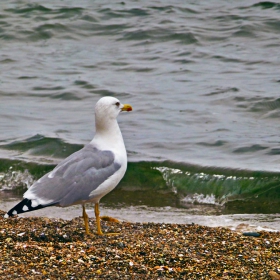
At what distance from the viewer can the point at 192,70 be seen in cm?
1389

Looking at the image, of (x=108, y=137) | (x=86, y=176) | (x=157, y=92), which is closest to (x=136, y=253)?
(x=86, y=176)

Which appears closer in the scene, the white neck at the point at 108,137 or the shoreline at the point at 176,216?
the white neck at the point at 108,137

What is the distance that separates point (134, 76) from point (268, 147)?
483 centimetres

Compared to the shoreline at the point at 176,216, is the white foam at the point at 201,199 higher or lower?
lower

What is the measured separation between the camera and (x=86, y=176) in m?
5.89

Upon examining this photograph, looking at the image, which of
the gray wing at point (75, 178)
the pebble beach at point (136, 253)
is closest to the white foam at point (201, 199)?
the pebble beach at point (136, 253)

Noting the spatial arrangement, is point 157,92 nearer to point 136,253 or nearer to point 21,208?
point 21,208

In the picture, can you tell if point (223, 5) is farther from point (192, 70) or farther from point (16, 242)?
point (16, 242)

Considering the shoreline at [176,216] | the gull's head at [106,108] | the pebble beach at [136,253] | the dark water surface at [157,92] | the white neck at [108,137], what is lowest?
the dark water surface at [157,92]

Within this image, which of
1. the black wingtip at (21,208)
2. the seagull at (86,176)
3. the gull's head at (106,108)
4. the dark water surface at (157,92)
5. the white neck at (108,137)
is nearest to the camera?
the black wingtip at (21,208)

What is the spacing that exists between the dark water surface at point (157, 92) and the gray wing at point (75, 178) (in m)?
2.13

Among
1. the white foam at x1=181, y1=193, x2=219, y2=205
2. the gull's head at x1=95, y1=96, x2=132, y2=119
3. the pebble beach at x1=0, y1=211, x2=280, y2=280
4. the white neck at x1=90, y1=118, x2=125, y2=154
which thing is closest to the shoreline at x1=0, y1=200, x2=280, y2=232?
the white foam at x1=181, y1=193, x2=219, y2=205

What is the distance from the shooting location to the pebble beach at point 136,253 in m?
4.89

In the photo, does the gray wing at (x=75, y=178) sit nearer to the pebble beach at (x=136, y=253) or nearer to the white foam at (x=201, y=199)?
the pebble beach at (x=136, y=253)
